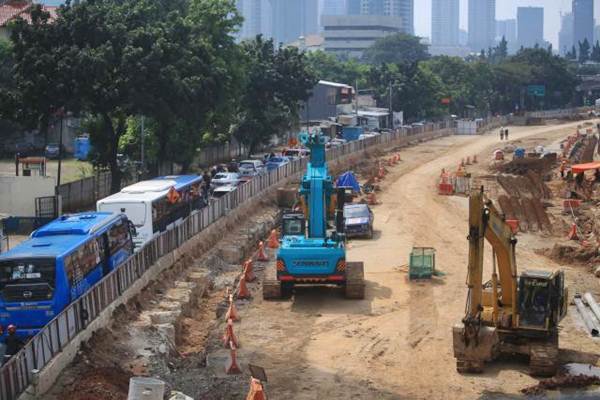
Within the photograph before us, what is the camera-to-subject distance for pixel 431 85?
122 m

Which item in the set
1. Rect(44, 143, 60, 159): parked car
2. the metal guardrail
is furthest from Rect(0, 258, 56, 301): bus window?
Rect(44, 143, 60, 159): parked car

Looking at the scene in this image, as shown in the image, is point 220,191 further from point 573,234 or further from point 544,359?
point 544,359

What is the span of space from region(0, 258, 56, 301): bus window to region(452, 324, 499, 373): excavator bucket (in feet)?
32.9

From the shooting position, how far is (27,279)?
932 inches

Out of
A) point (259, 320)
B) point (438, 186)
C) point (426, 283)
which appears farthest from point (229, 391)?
point (438, 186)

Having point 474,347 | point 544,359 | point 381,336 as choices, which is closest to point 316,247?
point 381,336

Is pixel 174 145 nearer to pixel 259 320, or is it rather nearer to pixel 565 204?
pixel 565 204

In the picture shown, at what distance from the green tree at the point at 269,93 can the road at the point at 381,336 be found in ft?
93.0

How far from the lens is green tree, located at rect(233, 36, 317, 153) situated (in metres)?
71.5

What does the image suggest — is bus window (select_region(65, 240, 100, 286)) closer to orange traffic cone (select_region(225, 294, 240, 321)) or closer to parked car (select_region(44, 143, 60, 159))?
orange traffic cone (select_region(225, 294, 240, 321))

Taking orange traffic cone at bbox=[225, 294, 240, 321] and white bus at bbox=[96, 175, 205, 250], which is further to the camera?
white bus at bbox=[96, 175, 205, 250]

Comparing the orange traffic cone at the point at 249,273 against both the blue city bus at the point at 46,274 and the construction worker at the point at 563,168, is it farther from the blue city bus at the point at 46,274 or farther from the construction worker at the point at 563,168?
the construction worker at the point at 563,168

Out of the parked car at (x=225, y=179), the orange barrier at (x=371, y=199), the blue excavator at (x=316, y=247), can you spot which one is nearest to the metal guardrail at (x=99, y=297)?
the parked car at (x=225, y=179)

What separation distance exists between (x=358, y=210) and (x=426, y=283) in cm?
1201
